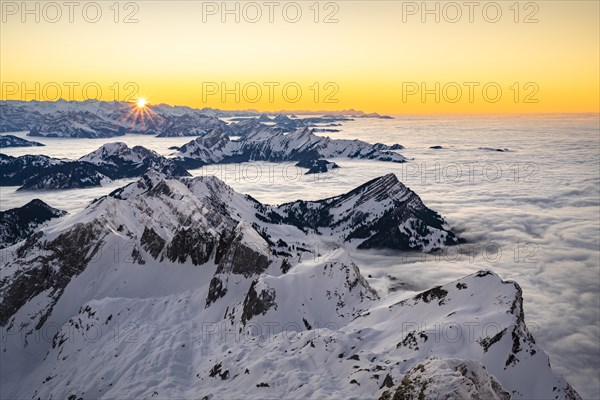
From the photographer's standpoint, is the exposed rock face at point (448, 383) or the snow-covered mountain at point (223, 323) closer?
the exposed rock face at point (448, 383)

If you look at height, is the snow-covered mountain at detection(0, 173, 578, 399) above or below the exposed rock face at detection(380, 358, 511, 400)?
below

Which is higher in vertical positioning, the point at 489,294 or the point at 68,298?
the point at 489,294

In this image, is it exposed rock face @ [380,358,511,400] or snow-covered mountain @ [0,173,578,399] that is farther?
snow-covered mountain @ [0,173,578,399]

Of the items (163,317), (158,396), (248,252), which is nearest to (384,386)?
(158,396)

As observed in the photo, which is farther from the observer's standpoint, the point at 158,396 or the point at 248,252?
the point at 248,252

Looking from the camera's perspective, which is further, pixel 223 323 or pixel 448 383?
pixel 223 323

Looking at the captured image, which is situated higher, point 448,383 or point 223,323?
point 448,383

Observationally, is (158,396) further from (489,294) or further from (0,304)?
(0,304)

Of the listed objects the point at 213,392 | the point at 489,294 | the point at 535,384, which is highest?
the point at 489,294
